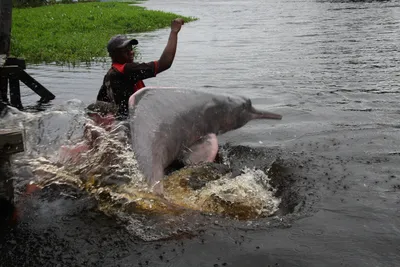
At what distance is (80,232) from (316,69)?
9811 millimetres

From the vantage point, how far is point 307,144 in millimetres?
6586

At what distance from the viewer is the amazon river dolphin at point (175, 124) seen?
14.6 feet

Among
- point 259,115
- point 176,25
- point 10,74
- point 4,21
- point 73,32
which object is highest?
point 176,25

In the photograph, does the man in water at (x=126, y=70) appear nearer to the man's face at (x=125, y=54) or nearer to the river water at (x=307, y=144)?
the man's face at (x=125, y=54)

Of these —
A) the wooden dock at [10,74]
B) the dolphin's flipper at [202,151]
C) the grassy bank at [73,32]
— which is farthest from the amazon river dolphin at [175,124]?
the grassy bank at [73,32]

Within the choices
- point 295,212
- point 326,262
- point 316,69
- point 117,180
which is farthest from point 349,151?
point 316,69

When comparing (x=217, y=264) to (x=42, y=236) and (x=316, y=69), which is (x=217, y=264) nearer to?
(x=42, y=236)

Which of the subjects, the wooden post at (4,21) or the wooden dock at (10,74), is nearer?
the wooden dock at (10,74)

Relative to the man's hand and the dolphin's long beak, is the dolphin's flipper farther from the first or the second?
the man's hand

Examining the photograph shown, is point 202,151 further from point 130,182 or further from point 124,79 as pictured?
point 124,79

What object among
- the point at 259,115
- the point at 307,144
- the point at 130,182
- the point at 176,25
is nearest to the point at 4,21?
the point at 176,25

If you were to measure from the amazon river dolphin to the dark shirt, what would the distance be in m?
0.60

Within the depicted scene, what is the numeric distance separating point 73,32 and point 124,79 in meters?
17.2

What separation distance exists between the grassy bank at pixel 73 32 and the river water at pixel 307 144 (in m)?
1.72
